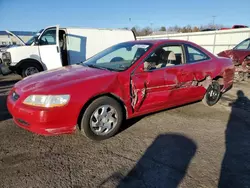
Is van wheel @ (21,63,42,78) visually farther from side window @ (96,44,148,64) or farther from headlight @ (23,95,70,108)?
headlight @ (23,95,70,108)

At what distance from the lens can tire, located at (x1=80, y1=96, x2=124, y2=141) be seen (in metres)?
3.04

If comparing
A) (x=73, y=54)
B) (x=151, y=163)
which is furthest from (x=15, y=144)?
(x=73, y=54)

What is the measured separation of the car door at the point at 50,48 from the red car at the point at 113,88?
12.7ft

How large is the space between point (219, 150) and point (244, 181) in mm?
687

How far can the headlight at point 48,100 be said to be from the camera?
278 cm

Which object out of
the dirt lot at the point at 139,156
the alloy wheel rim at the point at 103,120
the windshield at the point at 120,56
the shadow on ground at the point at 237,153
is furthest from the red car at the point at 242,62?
the alloy wheel rim at the point at 103,120

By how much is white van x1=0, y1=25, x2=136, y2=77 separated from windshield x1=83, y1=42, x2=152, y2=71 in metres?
3.84

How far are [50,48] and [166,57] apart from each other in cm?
524

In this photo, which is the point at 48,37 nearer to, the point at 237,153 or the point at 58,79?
the point at 58,79

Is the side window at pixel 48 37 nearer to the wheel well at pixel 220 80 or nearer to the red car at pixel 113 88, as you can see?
the red car at pixel 113 88

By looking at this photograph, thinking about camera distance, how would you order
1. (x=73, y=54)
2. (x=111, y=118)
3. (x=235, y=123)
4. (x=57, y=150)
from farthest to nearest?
(x=73, y=54) < (x=235, y=123) < (x=111, y=118) < (x=57, y=150)

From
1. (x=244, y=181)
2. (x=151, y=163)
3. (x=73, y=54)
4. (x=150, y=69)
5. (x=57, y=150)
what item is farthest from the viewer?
(x=73, y=54)

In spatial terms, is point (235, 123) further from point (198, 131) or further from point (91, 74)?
point (91, 74)

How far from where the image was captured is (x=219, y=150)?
2986 millimetres
